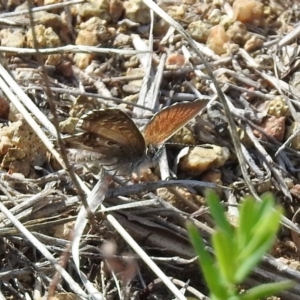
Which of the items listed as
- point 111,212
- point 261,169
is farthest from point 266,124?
point 111,212

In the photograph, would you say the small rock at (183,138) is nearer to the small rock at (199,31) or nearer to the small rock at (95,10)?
the small rock at (199,31)

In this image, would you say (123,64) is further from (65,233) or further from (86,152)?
(65,233)

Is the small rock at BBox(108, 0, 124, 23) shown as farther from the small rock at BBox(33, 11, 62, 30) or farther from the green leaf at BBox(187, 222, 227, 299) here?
the green leaf at BBox(187, 222, 227, 299)

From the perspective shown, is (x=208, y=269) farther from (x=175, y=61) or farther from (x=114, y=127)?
(x=175, y=61)

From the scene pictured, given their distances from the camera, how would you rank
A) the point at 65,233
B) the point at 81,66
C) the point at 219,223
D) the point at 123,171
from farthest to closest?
the point at 81,66 < the point at 123,171 < the point at 65,233 < the point at 219,223

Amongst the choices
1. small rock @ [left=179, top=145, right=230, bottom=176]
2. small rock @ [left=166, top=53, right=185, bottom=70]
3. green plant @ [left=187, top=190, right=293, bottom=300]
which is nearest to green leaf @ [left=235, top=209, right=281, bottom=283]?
green plant @ [left=187, top=190, right=293, bottom=300]

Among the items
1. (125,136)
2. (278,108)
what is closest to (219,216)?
(125,136)
